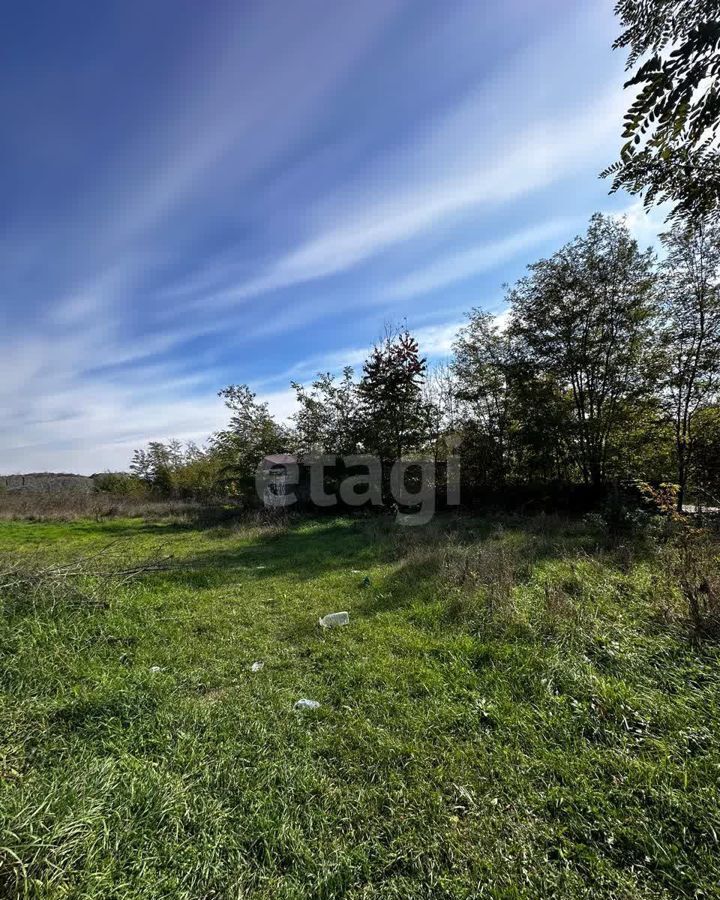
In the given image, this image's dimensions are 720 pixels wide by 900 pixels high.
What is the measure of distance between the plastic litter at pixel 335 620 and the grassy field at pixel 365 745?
150 mm

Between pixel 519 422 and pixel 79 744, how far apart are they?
30.7ft

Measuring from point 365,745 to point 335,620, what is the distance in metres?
1.47

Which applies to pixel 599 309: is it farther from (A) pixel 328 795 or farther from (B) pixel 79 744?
(B) pixel 79 744

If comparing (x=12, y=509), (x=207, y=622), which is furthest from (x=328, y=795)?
(x=12, y=509)

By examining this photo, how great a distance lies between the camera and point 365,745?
172 cm

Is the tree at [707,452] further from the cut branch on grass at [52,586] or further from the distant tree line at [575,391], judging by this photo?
the cut branch on grass at [52,586]

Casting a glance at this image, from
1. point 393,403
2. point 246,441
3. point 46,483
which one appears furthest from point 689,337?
point 46,483

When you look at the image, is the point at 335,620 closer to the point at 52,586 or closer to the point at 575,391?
the point at 52,586

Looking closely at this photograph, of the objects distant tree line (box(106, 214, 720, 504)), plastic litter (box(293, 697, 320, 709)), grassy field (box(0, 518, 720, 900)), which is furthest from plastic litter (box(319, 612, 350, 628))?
distant tree line (box(106, 214, 720, 504))

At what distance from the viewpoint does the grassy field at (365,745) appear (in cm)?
116

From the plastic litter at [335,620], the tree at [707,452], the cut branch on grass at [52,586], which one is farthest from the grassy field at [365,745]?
the tree at [707,452]

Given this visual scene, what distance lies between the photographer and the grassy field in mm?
1164

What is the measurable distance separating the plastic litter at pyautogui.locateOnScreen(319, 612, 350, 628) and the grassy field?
150 millimetres

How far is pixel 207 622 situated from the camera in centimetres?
325
